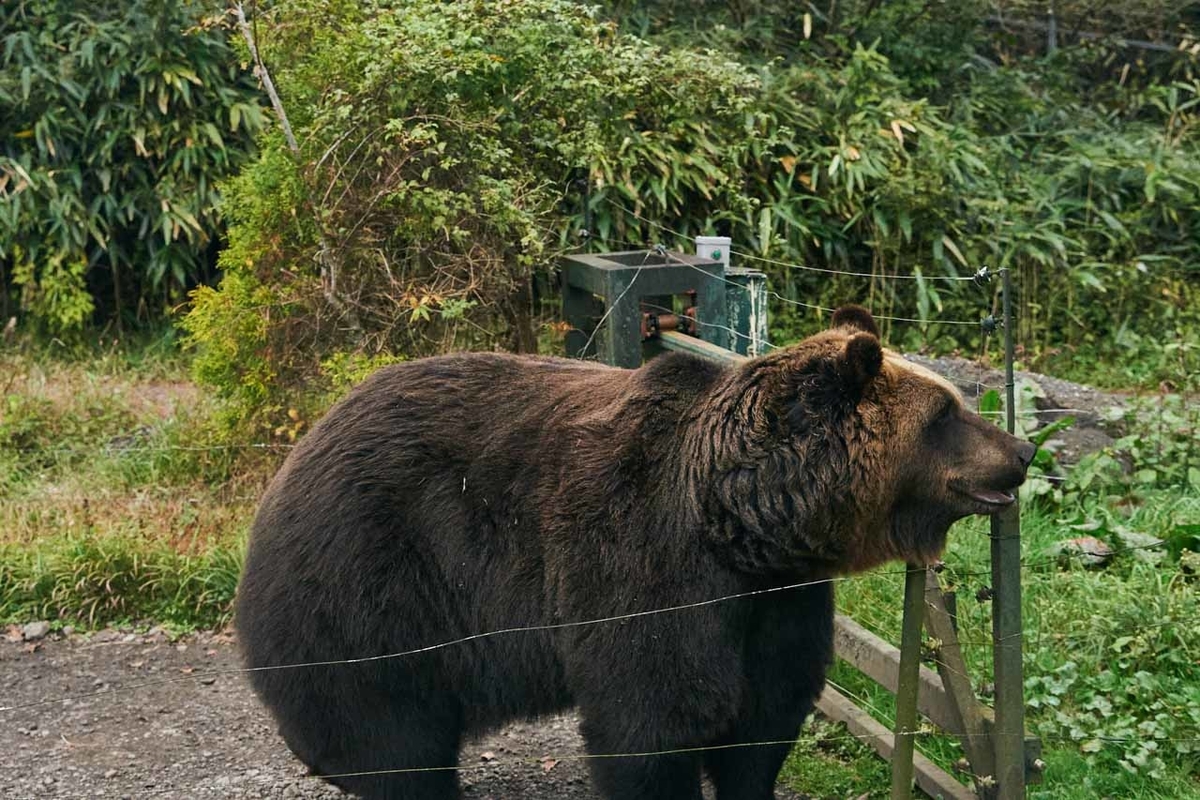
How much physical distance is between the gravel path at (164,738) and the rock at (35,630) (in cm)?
5

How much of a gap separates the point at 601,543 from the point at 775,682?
0.70 metres

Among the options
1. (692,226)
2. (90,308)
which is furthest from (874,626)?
(90,308)

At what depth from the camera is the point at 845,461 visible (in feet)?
12.9

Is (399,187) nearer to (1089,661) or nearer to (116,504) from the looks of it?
(116,504)

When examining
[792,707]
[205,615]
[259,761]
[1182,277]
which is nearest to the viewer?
[792,707]

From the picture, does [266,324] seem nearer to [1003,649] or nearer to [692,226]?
[692,226]

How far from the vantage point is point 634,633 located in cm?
404

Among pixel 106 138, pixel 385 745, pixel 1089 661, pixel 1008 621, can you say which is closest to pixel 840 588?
pixel 1089 661

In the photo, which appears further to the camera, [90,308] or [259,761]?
[90,308]

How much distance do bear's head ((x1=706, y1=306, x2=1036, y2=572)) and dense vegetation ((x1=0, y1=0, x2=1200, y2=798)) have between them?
140cm

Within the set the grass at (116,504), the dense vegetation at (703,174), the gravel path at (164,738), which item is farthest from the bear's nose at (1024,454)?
the grass at (116,504)

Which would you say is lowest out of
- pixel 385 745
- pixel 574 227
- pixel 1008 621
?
pixel 385 745

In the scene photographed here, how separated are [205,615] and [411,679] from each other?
3023 millimetres

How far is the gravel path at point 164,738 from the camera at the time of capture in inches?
213
